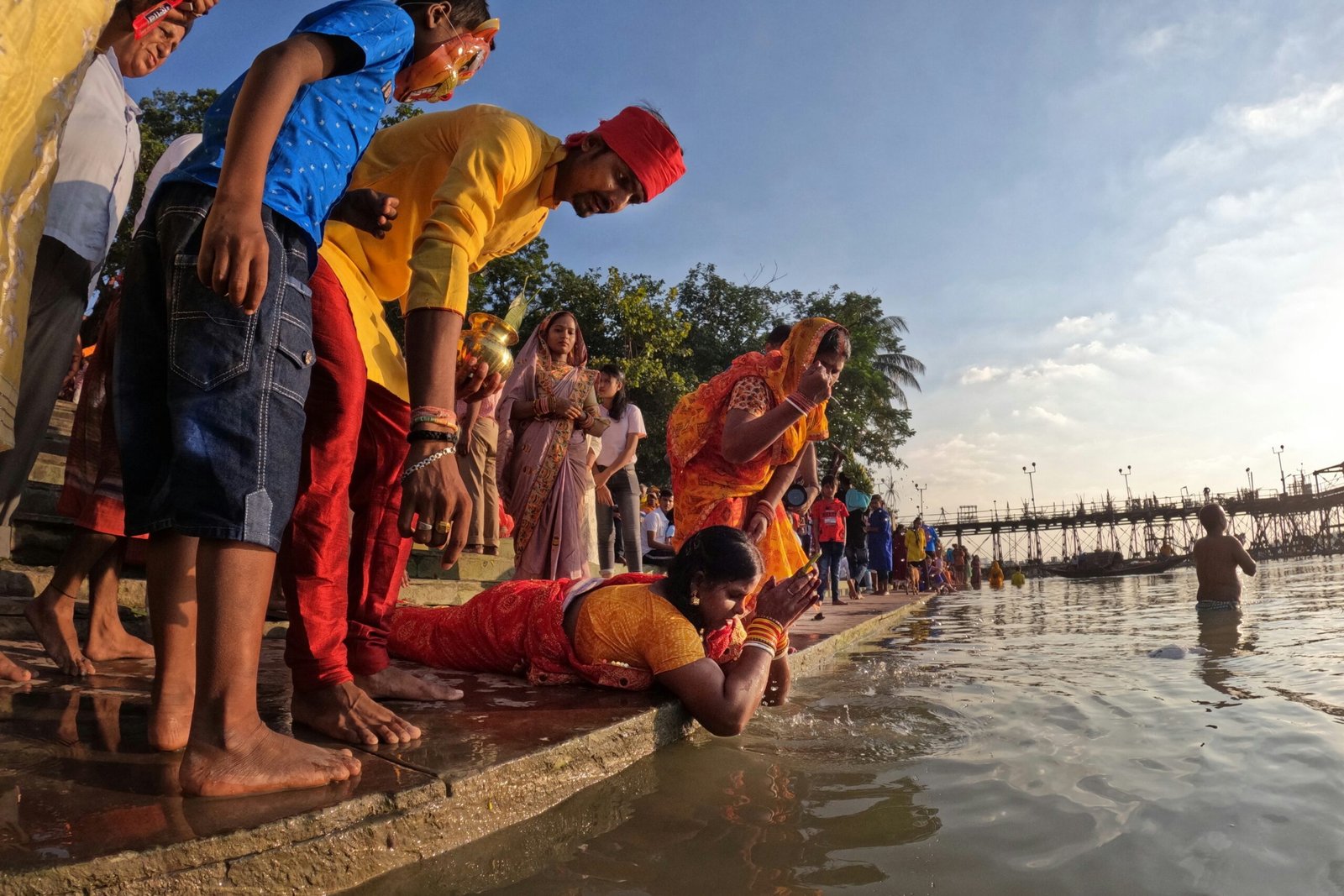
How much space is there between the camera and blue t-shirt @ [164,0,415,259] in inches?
61.6

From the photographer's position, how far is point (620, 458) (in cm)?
639

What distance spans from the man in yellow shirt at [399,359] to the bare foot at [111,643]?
42.3 inches

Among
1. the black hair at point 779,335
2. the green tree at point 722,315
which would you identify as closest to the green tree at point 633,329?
the green tree at point 722,315

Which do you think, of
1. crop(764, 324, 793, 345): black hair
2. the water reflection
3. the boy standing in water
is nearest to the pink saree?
crop(764, 324, 793, 345): black hair

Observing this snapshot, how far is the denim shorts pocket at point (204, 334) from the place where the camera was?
4.69ft

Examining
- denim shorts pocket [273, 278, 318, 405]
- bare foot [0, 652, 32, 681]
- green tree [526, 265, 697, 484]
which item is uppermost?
green tree [526, 265, 697, 484]

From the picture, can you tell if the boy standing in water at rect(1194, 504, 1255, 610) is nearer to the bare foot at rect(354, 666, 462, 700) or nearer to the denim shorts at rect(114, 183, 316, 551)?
the bare foot at rect(354, 666, 462, 700)

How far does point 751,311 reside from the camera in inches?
979

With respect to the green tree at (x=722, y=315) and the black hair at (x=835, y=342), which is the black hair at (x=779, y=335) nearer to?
the black hair at (x=835, y=342)

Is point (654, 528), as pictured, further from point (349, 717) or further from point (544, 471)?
point (349, 717)

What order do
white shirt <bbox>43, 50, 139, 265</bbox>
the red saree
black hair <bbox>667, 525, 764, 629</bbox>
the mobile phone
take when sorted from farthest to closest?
1. the red saree
2. black hair <bbox>667, 525, 764, 629</bbox>
3. white shirt <bbox>43, 50, 139, 265</bbox>
4. the mobile phone

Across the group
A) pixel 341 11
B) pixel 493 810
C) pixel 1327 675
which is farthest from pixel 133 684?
pixel 1327 675

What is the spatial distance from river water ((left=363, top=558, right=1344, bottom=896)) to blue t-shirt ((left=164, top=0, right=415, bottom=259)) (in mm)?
1276

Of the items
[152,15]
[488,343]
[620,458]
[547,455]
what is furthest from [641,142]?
[620,458]
